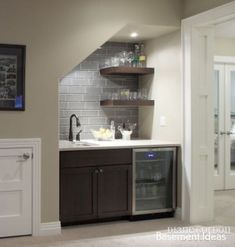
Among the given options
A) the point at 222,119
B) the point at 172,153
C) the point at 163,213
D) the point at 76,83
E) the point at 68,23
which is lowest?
the point at 163,213

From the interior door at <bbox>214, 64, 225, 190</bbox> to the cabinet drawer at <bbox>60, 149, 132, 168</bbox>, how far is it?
8.15 feet

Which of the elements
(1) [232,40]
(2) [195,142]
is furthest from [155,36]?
(1) [232,40]

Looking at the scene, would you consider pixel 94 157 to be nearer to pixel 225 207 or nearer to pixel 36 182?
pixel 36 182

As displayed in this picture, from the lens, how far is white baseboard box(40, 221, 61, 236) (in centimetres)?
433

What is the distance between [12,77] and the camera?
421cm

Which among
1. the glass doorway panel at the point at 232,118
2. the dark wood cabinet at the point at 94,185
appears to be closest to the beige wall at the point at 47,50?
the dark wood cabinet at the point at 94,185

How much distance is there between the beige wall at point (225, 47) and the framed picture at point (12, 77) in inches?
141

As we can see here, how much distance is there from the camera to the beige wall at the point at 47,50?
4.20m

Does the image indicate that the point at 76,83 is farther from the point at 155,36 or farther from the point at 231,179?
the point at 231,179

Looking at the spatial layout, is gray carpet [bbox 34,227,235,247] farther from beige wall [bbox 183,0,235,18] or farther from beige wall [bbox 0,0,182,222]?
beige wall [bbox 183,0,235,18]

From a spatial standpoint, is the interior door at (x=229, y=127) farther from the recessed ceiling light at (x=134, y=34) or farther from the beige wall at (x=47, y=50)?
the beige wall at (x=47, y=50)

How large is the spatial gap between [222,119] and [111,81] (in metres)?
2.16

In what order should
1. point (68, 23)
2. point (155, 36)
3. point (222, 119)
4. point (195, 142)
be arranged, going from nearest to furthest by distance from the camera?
1. point (68, 23)
2. point (195, 142)
3. point (155, 36)
4. point (222, 119)

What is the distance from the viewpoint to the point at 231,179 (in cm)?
684
